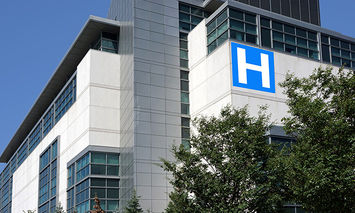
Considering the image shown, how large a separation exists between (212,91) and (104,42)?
1267 centimetres

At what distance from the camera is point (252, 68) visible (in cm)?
3712

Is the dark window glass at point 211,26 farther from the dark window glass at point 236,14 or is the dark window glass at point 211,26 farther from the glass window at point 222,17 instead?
the dark window glass at point 236,14

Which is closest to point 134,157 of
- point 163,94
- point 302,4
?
point 163,94

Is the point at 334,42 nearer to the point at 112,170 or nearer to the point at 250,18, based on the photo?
the point at 250,18

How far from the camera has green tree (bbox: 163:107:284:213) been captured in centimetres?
2614

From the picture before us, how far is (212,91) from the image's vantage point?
3788cm

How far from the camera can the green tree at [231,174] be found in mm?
26141

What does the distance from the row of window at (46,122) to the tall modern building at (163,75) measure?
4.17 ft

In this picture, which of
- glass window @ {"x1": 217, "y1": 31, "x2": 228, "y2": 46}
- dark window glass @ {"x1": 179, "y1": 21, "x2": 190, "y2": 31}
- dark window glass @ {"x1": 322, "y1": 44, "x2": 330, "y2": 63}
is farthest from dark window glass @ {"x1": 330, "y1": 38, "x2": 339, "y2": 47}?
dark window glass @ {"x1": 179, "y1": 21, "x2": 190, "y2": 31}

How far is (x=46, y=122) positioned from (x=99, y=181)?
22089 mm

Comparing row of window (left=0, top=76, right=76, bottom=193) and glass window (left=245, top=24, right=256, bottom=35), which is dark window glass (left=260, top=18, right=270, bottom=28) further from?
row of window (left=0, top=76, right=76, bottom=193)

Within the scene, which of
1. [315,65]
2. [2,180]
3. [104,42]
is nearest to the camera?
[315,65]

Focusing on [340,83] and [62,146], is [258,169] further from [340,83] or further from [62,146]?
[62,146]

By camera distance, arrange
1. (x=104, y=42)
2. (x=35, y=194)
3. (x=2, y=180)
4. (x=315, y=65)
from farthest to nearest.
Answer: (x=2, y=180) → (x=35, y=194) → (x=104, y=42) → (x=315, y=65)
